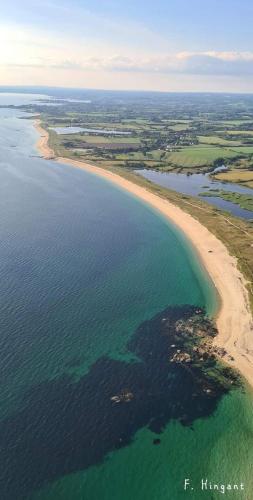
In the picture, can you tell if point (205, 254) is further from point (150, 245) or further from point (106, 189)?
point (106, 189)

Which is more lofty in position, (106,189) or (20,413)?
(106,189)

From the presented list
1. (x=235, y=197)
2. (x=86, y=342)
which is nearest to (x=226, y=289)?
(x=86, y=342)

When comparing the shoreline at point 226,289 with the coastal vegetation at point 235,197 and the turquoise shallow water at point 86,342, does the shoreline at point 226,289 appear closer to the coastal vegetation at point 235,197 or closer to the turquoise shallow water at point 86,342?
the turquoise shallow water at point 86,342

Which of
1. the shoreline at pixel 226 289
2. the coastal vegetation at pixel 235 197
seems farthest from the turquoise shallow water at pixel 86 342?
the coastal vegetation at pixel 235 197

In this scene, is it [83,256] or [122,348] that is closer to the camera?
[122,348]

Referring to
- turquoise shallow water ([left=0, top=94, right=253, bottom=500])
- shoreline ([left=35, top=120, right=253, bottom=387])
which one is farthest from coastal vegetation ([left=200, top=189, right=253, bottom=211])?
turquoise shallow water ([left=0, top=94, right=253, bottom=500])

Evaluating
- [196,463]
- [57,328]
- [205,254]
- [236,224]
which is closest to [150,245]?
[205,254]

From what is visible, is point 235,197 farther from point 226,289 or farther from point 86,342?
point 86,342
